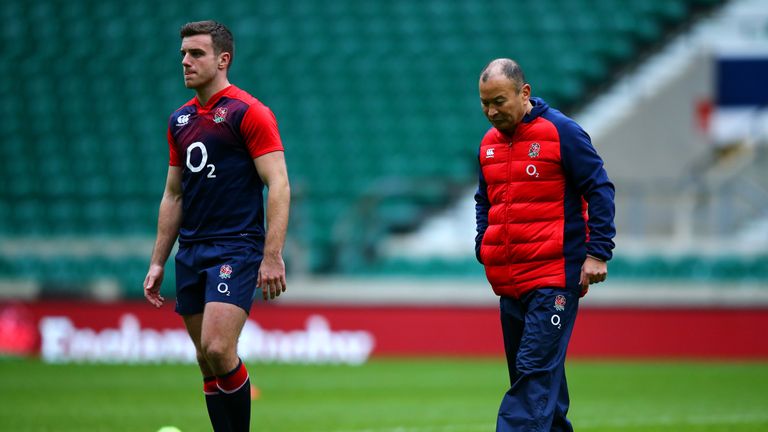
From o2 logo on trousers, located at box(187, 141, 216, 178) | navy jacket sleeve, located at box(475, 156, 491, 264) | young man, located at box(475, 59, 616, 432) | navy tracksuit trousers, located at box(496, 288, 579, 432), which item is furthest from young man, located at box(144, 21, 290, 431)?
navy tracksuit trousers, located at box(496, 288, 579, 432)

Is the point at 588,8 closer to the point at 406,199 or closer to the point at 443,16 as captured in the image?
the point at 443,16

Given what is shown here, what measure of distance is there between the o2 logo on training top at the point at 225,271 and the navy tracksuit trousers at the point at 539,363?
1.53m

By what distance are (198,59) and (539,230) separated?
6.52 ft

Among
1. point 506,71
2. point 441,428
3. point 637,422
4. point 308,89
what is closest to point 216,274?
point 506,71

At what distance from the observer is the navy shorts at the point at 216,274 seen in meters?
6.09

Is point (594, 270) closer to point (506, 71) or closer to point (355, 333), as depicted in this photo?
point (506, 71)

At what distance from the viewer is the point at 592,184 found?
580 centimetres

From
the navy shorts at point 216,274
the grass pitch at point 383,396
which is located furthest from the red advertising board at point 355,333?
the navy shorts at point 216,274

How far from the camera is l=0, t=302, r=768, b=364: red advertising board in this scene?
47.4 feet

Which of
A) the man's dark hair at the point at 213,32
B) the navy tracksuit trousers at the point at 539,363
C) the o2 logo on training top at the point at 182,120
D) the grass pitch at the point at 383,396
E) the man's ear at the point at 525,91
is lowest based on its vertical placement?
the grass pitch at the point at 383,396

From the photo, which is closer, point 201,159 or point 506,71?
point 506,71

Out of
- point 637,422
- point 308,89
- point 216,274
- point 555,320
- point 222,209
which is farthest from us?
point 308,89

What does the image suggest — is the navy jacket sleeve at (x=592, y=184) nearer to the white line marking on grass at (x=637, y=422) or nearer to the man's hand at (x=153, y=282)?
the man's hand at (x=153, y=282)

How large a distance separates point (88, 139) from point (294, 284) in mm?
6099
